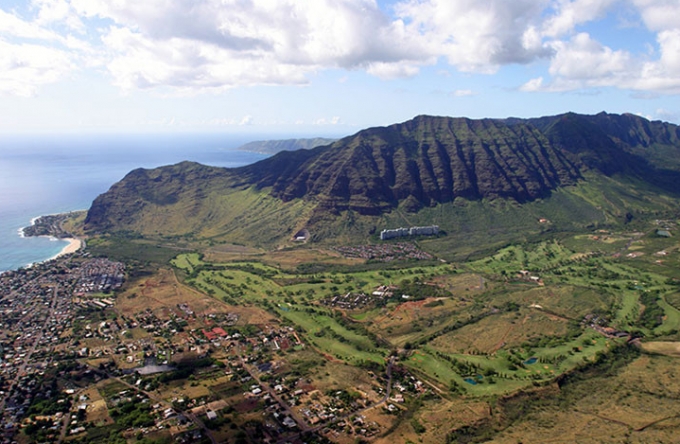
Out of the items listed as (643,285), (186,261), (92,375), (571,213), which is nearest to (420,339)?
(92,375)

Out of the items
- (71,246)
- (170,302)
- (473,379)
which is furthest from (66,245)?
(473,379)

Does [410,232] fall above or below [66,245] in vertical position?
above

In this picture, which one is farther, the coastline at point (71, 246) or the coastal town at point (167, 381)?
the coastline at point (71, 246)

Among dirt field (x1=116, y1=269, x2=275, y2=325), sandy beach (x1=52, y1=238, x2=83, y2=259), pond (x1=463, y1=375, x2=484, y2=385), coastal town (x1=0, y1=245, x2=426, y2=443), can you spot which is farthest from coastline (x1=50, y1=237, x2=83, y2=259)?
pond (x1=463, y1=375, x2=484, y2=385)

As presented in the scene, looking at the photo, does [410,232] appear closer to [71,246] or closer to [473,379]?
[473,379]

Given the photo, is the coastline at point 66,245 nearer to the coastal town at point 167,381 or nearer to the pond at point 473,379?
the coastal town at point 167,381

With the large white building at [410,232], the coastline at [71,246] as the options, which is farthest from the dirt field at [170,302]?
the large white building at [410,232]

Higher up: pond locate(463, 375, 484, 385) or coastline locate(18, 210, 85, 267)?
coastline locate(18, 210, 85, 267)

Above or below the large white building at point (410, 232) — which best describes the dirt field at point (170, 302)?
below

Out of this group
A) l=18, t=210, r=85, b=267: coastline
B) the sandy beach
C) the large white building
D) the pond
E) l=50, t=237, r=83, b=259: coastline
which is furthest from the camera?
the large white building

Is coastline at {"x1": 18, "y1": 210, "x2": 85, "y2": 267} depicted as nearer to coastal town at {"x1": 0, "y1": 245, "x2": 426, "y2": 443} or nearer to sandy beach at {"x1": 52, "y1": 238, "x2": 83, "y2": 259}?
sandy beach at {"x1": 52, "y1": 238, "x2": 83, "y2": 259}

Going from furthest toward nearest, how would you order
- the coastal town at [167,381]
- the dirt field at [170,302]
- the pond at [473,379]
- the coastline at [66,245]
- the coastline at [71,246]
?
the coastline at [71,246] → the coastline at [66,245] → the dirt field at [170,302] → the pond at [473,379] → the coastal town at [167,381]

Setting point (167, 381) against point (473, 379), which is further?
point (473, 379)
